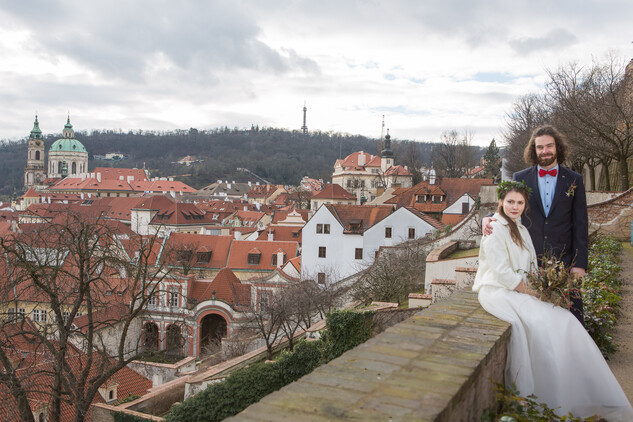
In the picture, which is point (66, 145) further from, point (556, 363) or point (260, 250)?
point (556, 363)

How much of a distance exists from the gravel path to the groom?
2.89 ft

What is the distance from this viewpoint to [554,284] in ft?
14.2

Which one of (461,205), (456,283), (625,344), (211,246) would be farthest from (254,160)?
(625,344)

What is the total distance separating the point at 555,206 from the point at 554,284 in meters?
0.95

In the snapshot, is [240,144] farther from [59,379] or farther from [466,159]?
[59,379]

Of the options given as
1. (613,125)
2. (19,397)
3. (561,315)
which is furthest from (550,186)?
(613,125)

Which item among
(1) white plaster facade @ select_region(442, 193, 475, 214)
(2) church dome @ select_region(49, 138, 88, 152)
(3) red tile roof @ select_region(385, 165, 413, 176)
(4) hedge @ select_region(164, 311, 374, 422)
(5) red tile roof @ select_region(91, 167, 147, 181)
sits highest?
(2) church dome @ select_region(49, 138, 88, 152)

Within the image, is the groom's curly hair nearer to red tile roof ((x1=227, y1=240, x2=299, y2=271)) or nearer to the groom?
the groom

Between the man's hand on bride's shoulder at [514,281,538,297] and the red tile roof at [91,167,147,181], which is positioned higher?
the red tile roof at [91,167,147,181]

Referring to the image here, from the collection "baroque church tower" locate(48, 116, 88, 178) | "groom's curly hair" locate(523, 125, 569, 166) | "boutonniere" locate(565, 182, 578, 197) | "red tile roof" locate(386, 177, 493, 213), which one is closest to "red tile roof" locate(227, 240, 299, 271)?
"red tile roof" locate(386, 177, 493, 213)

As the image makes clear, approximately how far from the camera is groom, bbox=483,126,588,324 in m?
4.90

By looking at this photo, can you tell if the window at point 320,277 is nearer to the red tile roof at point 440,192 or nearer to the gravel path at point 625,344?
the red tile roof at point 440,192

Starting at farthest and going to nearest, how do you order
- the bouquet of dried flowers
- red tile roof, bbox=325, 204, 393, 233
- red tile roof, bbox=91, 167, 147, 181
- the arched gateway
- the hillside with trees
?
the hillside with trees < red tile roof, bbox=91, 167, 147, 181 < red tile roof, bbox=325, 204, 393, 233 < the arched gateway < the bouquet of dried flowers

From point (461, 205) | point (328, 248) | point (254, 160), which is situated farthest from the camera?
point (254, 160)
